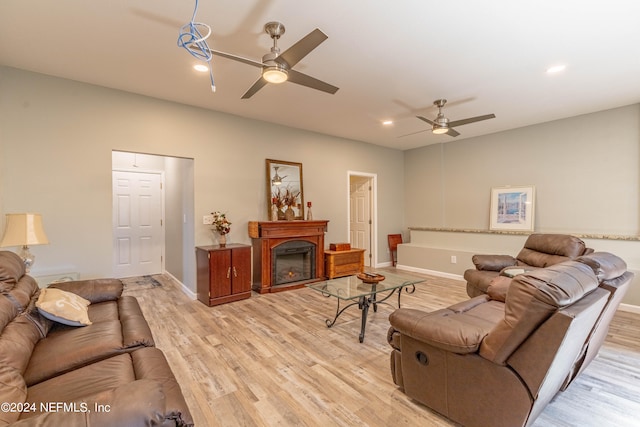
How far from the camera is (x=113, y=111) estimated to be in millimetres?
3643

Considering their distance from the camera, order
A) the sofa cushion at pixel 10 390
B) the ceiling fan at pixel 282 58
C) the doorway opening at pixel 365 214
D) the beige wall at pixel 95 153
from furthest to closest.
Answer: the doorway opening at pixel 365 214 → the beige wall at pixel 95 153 → the ceiling fan at pixel 282 58 → the sofa cushion at pixel 10 390

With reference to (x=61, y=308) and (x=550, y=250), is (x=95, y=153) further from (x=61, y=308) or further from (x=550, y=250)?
(x=550, y=250)

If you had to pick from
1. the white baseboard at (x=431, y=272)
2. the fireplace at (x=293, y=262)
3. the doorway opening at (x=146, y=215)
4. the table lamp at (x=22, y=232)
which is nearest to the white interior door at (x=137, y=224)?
the doorway opening at (x=146, y=215)


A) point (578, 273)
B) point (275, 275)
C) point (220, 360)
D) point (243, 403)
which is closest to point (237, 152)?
point (275, 275)

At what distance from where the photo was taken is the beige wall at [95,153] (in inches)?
125

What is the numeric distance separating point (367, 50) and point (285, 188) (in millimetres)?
2816

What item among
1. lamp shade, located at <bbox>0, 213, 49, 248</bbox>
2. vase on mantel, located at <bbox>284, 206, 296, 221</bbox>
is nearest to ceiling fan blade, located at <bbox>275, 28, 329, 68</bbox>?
lamp shade, located at <bbox>0, 213, 49, 248</bbox>

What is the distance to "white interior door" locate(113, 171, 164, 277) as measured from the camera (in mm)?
5562

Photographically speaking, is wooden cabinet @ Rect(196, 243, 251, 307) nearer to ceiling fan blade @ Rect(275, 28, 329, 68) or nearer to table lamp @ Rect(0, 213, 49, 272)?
table lamp @ Rect(0, 213, 49, 272)

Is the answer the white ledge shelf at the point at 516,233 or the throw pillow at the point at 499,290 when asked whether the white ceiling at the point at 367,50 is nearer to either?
the white ledge shelf at the point at 516,233

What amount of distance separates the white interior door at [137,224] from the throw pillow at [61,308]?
13.0 feet

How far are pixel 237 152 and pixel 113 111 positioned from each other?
1654 mm

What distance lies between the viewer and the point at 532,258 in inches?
156

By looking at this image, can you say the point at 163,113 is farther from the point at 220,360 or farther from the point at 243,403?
the point at 243,403
